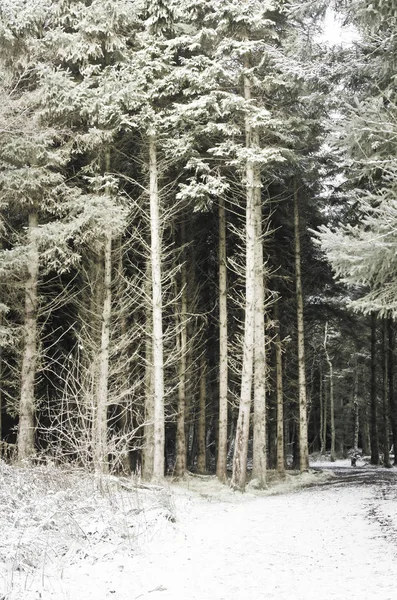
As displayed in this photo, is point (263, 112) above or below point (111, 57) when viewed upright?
below

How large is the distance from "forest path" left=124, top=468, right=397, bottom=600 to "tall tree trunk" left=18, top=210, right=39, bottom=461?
4.35m

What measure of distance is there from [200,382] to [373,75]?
47.0 feet

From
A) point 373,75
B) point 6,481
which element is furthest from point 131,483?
point 373,75

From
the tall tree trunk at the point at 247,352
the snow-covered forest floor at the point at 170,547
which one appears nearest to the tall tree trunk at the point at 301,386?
the tall tree trunk at the point at 247,352

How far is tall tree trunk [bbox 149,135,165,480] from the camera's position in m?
12.5

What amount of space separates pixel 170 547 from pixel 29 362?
22.8ft

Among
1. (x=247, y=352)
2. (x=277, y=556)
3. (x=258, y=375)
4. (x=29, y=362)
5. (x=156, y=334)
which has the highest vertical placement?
(x=156, y=334)

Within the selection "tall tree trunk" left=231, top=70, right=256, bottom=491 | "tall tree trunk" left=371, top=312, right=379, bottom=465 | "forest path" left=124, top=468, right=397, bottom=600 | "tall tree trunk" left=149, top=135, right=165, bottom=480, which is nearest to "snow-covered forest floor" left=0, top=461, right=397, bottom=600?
"forest path" left=124, top=468, right=397, bottom=600

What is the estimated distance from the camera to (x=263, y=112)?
12.8 m

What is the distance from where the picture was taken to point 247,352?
1321 centimetres

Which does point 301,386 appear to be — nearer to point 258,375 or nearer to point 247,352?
point 258,375

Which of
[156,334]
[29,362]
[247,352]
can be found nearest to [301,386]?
[247,352]

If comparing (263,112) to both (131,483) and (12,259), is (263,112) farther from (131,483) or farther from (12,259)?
(131,483)

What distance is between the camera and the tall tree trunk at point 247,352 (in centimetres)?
1285
